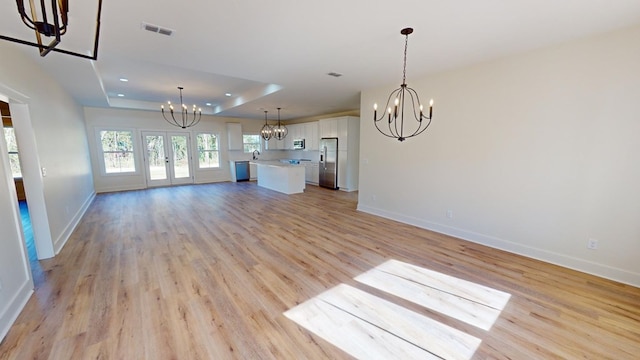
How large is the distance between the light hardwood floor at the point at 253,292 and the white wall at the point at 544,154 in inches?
13.8

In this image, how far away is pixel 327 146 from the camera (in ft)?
27.2

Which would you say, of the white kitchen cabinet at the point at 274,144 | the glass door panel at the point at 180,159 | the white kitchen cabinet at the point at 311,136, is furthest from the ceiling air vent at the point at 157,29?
the white kitchen cabinet at the point at 274,144

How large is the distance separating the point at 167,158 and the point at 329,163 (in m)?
5.47

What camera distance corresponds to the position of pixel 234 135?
31.5 feet

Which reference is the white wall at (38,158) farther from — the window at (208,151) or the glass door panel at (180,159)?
the window at (208,151)

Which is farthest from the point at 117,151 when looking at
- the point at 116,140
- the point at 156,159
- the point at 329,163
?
the point at 329,163

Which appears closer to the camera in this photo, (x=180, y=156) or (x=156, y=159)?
(x=156, y=159)

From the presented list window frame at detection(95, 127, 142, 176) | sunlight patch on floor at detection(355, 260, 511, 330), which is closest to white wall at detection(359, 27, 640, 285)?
sunlight patch on floor at detection(355, 260, 511, 330)

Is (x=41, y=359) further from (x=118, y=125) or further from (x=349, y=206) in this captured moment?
(x=118, y=125)

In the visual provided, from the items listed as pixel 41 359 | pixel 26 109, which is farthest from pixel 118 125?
pixel 41 359

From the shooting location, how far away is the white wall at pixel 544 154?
2623 mm

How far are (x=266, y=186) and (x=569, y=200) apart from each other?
23.7ft

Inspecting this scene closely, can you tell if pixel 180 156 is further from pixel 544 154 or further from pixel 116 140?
pixel 544 154

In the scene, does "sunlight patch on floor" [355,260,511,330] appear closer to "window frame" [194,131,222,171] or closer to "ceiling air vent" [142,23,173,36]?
"ceiling air vent" [142,23,173,36]
